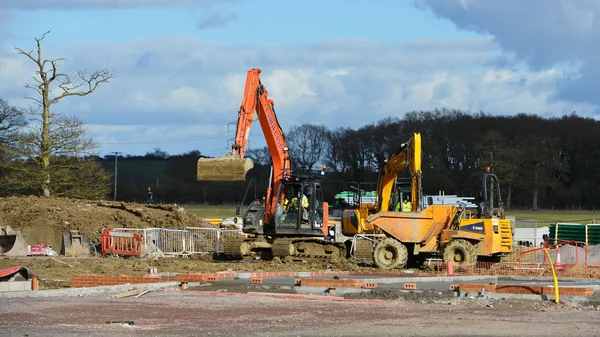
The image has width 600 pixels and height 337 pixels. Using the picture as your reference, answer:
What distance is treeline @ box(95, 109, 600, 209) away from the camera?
8862 cm

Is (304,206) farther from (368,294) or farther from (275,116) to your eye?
(368,294)

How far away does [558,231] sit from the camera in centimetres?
3725

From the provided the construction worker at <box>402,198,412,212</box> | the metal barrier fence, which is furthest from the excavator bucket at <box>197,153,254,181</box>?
the metal barrier fence

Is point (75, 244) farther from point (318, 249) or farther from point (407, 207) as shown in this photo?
point (407, 207)

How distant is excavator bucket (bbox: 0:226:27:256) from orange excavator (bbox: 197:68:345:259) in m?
6.54

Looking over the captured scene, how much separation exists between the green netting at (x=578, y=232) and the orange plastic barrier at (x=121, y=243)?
15.5m

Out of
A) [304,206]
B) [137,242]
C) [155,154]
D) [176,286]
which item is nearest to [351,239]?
[304,206]

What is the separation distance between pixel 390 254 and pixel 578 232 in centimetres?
1393

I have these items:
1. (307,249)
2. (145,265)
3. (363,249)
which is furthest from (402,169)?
(145,265)

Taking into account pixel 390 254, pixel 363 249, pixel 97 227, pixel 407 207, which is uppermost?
pixel 407 207

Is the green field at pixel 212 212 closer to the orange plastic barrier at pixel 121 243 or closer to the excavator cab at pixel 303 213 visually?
the orange plastic barrier at pixel 121 243

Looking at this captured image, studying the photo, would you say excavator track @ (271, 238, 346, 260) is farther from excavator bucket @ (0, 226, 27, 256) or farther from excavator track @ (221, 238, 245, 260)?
excavator bucket @ (0, 226, 27, 256)

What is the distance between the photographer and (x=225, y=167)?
2566 centimetres

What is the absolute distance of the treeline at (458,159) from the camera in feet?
291
